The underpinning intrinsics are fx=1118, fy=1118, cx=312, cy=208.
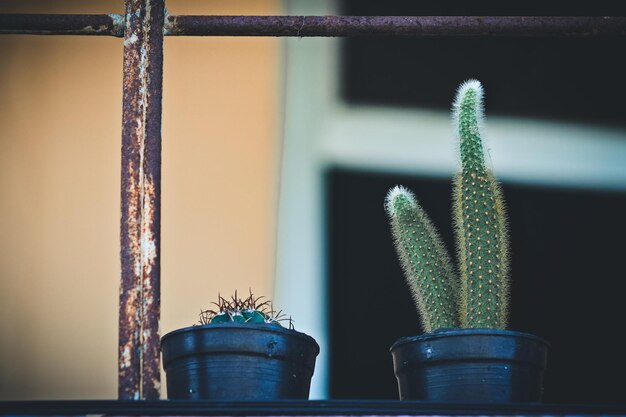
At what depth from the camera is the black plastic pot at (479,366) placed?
2.29 m

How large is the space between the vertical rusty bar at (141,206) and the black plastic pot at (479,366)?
597 mm

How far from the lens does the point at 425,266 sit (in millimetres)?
2633

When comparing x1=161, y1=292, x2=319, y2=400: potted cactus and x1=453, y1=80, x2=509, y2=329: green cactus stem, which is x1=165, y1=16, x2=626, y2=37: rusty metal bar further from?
x1=161, y1=292, x2=319, y2=400: potted cactus

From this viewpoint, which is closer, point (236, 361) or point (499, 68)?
point (236, 361)

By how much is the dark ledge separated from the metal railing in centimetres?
14

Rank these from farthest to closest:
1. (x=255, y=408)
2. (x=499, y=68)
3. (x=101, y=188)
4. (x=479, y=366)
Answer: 1. (x=499, y=68)
2. (x=101, y=188)
3. (x=479, y=366)
4. (x=255, y=408)

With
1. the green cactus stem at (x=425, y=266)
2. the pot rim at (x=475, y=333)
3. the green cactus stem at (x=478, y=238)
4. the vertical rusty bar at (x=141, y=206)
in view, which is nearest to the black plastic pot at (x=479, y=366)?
the pot rim at (x=475, y=333)

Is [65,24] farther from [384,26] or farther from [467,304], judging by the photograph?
[467,304]

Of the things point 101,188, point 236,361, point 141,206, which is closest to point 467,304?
point 236,361

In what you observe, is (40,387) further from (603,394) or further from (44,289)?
(603,394)

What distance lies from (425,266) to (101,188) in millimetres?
1018

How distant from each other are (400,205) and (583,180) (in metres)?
0.83

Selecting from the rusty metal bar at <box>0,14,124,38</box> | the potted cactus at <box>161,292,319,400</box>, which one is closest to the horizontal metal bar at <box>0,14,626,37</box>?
the rusty metal bar at <box>0,14,124,38</box>

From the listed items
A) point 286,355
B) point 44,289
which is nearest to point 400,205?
point 286,355
